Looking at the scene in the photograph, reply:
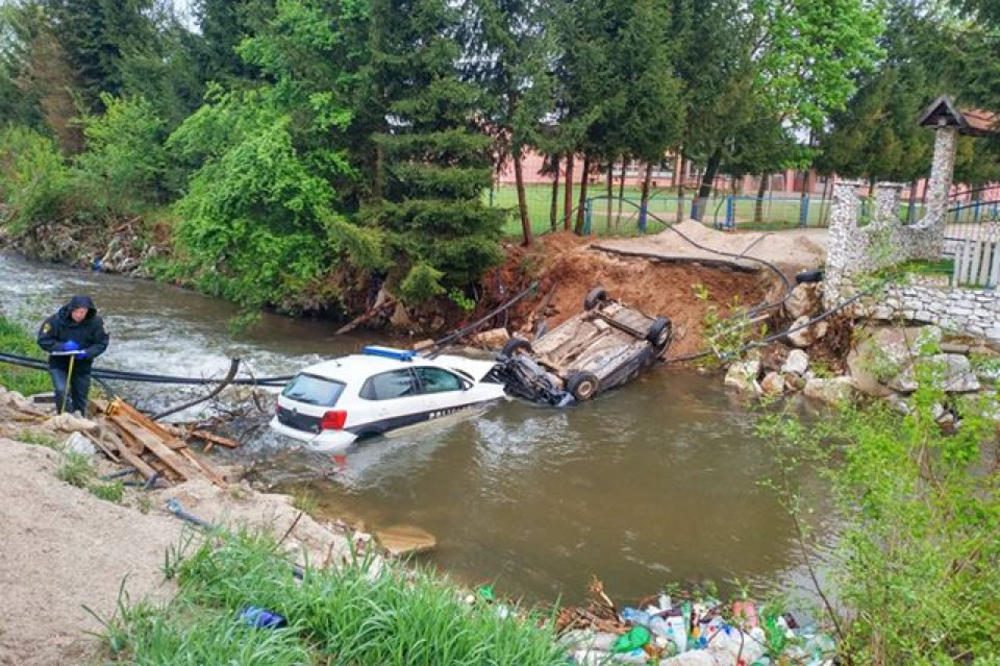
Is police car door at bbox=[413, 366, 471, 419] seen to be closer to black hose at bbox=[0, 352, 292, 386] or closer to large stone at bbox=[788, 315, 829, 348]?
black hose at bbox=[0, 352, 292, 386]

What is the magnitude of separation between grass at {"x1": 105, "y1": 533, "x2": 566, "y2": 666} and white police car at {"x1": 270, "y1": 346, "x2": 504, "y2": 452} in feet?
21.7

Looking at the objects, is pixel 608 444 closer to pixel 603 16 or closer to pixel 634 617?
pixel 634 617

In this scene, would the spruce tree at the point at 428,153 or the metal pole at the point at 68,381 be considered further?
the spruce tree at the point at 428,153

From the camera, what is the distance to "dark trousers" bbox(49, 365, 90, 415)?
1123 centimetres

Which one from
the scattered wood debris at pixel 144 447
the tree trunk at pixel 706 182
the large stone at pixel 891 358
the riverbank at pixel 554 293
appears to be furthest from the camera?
the tree trunk at pixel 706 182

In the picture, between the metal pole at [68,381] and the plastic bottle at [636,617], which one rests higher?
the metal pole at [68,381]

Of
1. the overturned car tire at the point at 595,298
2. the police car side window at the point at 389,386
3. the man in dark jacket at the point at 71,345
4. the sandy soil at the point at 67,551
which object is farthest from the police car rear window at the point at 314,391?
the overturned car tire at the point at 595,298

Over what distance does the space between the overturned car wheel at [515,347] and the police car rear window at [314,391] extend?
5.36m

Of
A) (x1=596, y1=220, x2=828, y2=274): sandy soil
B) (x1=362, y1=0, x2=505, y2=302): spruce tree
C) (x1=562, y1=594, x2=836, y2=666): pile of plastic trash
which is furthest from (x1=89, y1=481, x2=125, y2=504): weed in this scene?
(x1=596, y1=220, x2=828, y2=274): sandy soil

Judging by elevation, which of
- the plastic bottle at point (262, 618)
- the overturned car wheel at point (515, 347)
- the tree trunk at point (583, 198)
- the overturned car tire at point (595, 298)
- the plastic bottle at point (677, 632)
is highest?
the tree trunk at point (583, 198)

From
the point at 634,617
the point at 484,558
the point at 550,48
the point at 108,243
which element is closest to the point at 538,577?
the point at 484,558

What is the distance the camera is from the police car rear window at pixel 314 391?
1270cm

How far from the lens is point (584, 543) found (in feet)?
34.7

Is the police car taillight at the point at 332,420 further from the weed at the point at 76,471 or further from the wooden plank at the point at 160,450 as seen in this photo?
the weed at the point at 76,471
